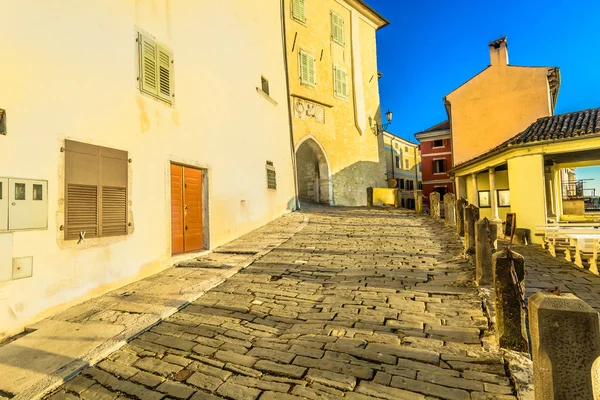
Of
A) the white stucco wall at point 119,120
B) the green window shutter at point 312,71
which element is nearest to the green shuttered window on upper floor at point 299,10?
the green window shutter at point 312,71

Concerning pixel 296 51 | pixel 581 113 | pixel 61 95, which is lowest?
pixel 61 95

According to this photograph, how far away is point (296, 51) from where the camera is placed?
17266mm

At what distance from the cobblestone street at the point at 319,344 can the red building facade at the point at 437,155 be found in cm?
2561

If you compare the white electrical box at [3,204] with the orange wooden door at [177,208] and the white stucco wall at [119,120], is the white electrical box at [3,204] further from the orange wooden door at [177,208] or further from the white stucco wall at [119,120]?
the orange wooden door at [177,208]

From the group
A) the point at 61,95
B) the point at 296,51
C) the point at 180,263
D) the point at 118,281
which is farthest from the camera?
the point at 296,51

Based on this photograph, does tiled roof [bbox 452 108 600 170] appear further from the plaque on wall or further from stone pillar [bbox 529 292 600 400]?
stone pillar [bbox 529 292 600 400]

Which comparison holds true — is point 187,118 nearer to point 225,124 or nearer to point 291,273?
point 225,124

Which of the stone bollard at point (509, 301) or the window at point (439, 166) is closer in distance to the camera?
the stone bollard at point (509, 301)

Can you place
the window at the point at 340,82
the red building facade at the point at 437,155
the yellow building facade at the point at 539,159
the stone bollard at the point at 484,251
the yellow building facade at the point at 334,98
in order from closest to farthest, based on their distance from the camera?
1. the stone bollard at the point at 484,251
2. the yellow building facade at the point at 539,159
3. the yellow building facade at the point at 334,98
4. the window at the point at 340,82
5. the red building facade at the point at 437,155

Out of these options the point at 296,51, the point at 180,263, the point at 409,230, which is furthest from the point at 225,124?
the point at 296,51

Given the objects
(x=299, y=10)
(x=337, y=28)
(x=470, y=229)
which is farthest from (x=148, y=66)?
(x=337, y=28)

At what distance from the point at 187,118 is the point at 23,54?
131 inches

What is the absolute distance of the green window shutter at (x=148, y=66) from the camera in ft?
20.2

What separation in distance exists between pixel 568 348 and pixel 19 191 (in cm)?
574
